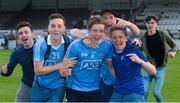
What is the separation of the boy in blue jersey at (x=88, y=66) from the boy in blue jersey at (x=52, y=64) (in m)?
0.12

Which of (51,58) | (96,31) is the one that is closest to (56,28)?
(51,58)

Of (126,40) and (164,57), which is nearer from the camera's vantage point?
(126,40)

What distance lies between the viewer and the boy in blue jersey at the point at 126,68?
708 cm

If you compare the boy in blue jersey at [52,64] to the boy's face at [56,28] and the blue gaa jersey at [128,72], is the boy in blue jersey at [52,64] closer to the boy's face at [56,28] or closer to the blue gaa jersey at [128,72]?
the boy's face at [56,28]

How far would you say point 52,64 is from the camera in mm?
7191

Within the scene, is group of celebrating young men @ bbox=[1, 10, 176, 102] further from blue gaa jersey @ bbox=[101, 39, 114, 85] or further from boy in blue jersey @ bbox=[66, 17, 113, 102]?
blue gaa jersey @ bbox=[101, 39, 114, 85]

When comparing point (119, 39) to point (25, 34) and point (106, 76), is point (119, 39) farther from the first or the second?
point (25, 34)

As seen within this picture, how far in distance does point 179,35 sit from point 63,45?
3566cm

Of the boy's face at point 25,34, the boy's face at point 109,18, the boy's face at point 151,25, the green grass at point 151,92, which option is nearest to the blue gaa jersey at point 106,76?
the boy's face at point 109,18

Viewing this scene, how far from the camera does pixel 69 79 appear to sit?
7.12m

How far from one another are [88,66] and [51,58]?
55 centimetres

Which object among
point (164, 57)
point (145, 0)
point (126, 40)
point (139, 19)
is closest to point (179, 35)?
point (139, 19)

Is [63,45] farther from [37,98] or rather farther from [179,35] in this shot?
[179,35]

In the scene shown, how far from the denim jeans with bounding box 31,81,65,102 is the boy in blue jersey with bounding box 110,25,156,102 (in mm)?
785
